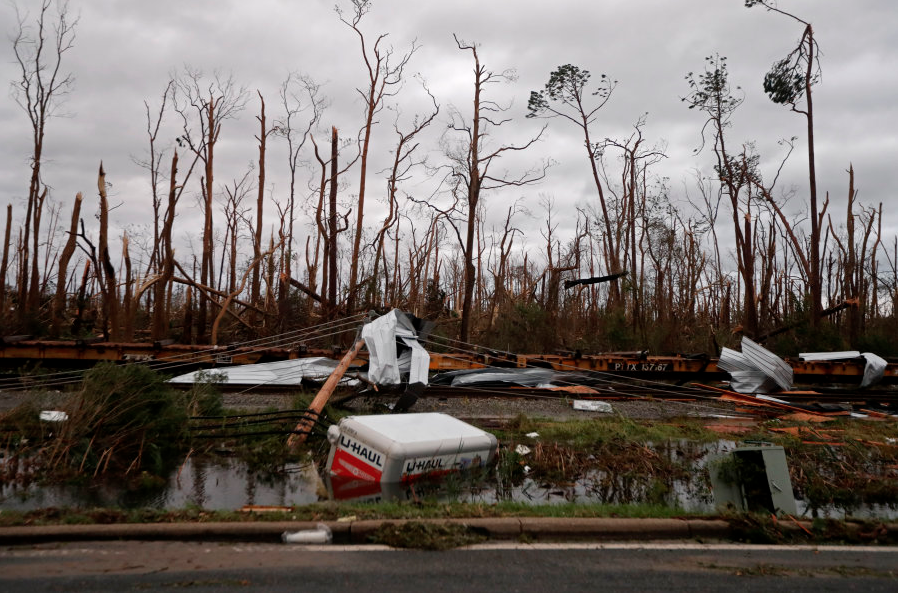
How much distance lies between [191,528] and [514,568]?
2685 millimetres

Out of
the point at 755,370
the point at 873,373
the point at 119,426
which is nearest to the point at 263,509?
the point at 119,426

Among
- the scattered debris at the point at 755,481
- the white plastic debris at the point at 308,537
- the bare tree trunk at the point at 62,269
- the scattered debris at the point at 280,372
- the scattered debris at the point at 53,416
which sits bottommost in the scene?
the white plastic debris at the point at 308,537

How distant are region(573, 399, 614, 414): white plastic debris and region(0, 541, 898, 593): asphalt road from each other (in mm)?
7261

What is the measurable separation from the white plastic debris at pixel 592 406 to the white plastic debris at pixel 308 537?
8248 mm

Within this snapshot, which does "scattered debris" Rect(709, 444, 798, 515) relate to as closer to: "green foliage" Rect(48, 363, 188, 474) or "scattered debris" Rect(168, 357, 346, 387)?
"green foliage" Rect(48, 363, 188, 474)

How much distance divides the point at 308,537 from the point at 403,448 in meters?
1.70

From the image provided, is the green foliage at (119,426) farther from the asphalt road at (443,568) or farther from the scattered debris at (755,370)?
the scattered debris at (755,370)

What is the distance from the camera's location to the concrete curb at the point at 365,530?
16.4 feet

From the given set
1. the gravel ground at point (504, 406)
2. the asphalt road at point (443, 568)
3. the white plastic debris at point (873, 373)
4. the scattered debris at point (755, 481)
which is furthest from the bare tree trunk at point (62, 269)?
the white plastic debris at point (873, 373)

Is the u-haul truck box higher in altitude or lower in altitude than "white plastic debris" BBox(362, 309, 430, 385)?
lower

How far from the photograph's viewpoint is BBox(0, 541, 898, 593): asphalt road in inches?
163

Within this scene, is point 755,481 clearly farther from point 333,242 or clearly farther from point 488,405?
point 333,242

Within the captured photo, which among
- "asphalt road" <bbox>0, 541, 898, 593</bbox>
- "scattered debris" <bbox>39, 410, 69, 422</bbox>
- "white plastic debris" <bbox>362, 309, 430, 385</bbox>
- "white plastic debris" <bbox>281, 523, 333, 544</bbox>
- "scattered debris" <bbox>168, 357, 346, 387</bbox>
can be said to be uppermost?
"white plastic debris" <bbox>362, 309, 430, 385</bbox>

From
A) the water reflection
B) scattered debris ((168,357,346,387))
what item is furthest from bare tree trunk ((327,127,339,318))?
the water reflection
